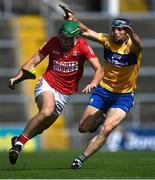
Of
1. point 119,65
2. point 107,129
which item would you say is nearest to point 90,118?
point 107,129

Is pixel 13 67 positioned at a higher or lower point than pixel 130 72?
lower

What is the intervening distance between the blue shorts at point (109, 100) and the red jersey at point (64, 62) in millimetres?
464

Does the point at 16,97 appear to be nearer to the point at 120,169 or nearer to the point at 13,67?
the point at 13,67

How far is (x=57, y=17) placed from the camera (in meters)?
35.9

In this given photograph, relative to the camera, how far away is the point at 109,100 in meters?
14.8

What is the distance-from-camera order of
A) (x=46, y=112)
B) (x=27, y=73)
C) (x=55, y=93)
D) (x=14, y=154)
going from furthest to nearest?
(x=55, y=93), (x=27, y=73), (x=46, y=112), (x=14, y=154)

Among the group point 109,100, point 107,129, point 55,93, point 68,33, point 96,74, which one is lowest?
point 107,129

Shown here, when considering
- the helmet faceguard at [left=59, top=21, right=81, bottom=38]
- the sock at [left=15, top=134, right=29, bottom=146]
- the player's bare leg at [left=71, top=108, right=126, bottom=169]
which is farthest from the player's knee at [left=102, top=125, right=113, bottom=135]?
the helmet faceguard at [left=59, top=21, right=81, bottom=38]

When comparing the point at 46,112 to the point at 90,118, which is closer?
the point at 46,112

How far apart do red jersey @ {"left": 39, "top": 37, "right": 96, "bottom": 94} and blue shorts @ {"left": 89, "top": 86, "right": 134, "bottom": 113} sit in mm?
464

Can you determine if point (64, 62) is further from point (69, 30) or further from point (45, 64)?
point (45, 64)

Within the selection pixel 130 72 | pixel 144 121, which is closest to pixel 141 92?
pixel 144 121

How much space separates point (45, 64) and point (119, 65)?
60.5 ft

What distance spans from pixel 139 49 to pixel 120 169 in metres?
1.95
